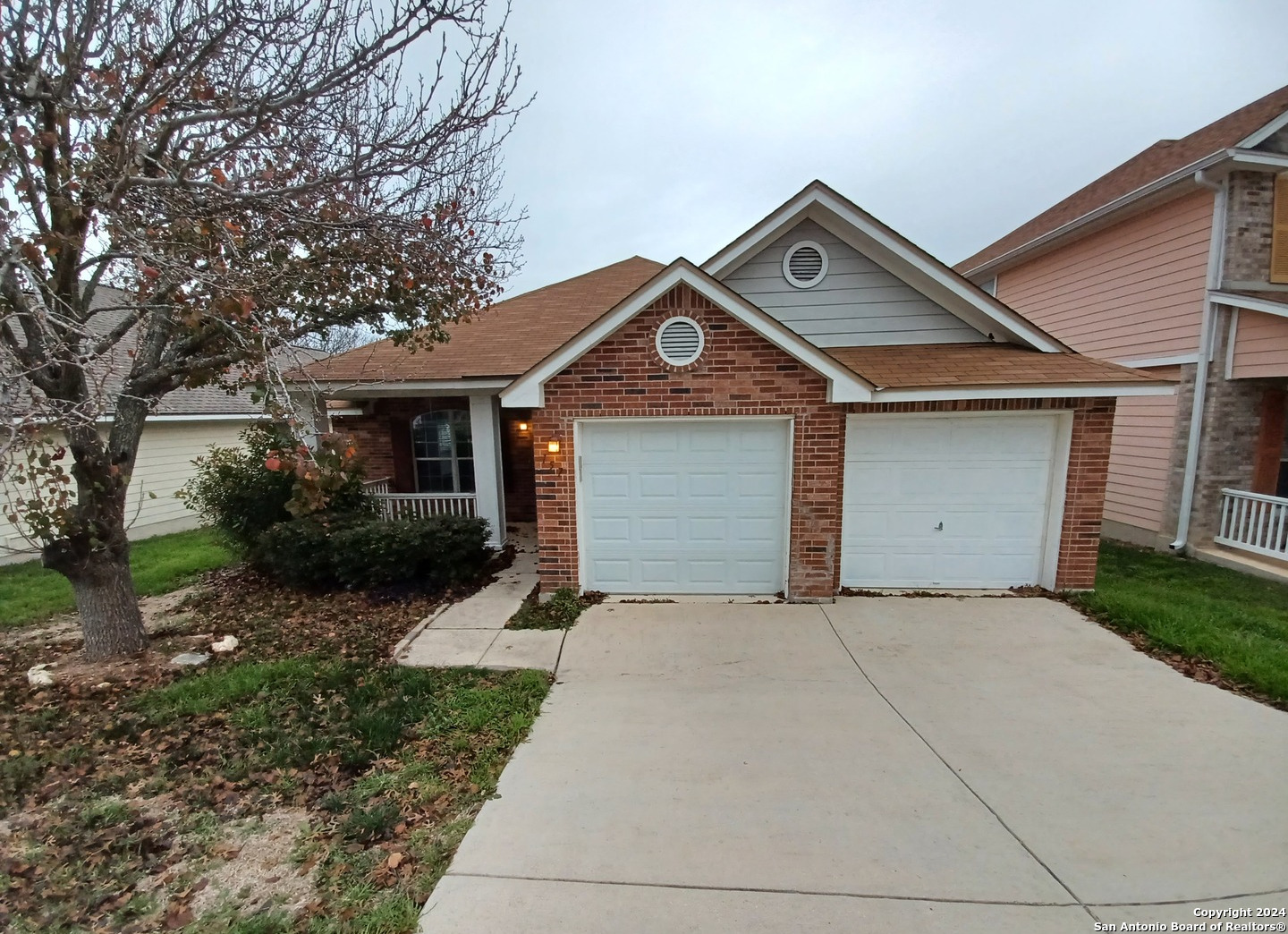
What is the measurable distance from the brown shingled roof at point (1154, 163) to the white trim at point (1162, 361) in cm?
276

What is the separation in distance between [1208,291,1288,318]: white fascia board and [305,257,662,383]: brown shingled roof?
8.29 m

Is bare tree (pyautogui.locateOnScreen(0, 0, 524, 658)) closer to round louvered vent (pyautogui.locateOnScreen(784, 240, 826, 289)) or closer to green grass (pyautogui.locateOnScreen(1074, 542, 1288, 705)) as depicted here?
round louvered vent (pyautogui.locateOnScreen(784, 240, 826, 289))

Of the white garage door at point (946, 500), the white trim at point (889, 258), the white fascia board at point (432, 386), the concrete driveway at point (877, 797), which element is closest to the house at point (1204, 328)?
the white trim at point (889, 258)

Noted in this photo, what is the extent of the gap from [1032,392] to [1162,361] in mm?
5300

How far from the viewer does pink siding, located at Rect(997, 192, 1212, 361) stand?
8492 mm

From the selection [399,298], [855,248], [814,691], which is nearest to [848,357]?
[855,248]

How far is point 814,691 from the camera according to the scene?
4461mm

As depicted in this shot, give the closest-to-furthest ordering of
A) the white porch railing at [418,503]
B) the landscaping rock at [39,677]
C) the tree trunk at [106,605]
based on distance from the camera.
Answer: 1. the landscaping rock at [39,677]
2. the tree trunk at [106,605]
3. the white porch railing at [418,503]

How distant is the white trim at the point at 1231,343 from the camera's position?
7.96 metres

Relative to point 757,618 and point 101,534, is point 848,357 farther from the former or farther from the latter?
point 101,534

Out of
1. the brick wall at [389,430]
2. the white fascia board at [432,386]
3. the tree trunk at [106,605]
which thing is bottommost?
the tree trunk at [106,605]

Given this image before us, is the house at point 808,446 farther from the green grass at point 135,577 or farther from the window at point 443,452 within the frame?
the green grass at point 135,577

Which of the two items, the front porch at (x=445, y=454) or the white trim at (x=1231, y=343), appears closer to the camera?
the white trim at (x=1231, y=343)

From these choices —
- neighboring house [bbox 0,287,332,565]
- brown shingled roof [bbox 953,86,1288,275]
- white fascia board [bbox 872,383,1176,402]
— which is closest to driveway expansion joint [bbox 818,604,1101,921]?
white fascia board [bbox 872,383,1176,402]
